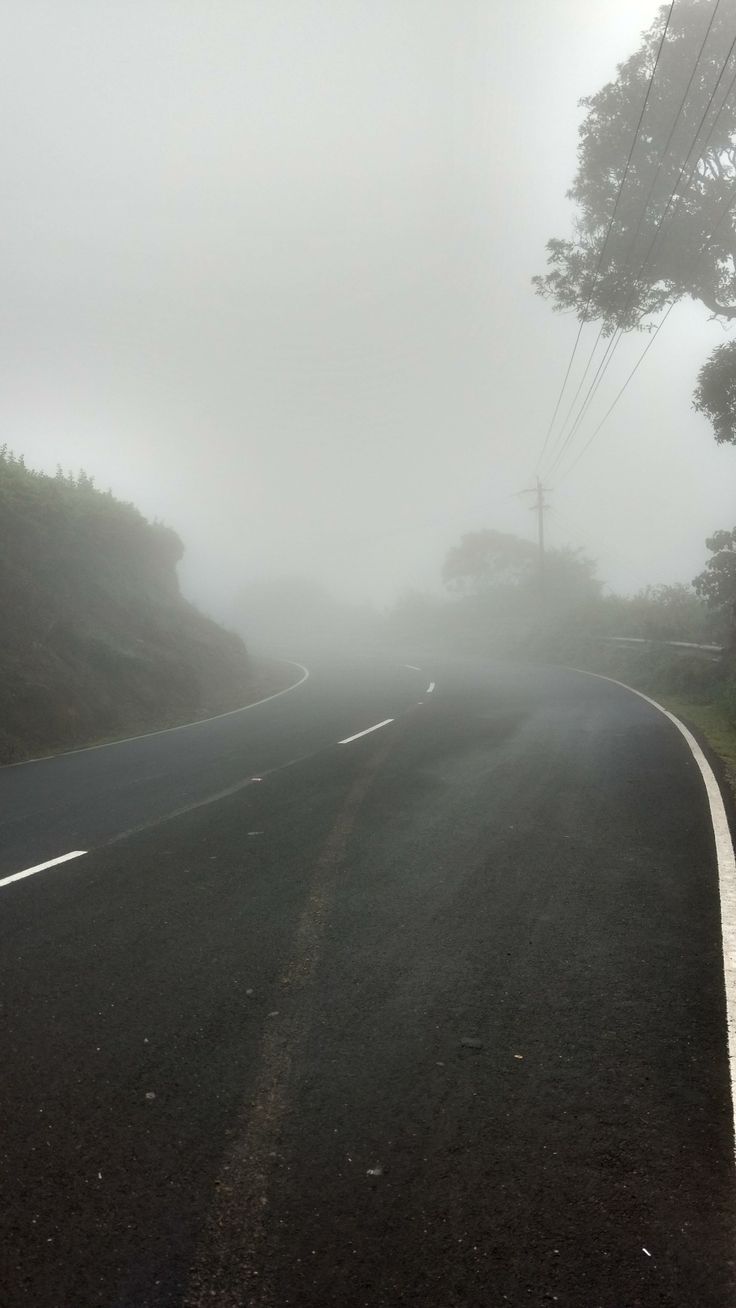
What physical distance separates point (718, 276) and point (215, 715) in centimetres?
1840

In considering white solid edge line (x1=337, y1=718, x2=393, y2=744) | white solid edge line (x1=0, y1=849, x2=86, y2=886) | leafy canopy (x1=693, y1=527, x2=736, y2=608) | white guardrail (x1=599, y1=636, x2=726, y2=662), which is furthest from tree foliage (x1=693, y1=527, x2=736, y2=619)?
white solid edge line (x1=0, y1=849, x2=86, y2=886)

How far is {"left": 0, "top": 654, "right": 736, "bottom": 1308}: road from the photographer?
106 inches

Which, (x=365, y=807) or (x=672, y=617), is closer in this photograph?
(x=365, y=807)

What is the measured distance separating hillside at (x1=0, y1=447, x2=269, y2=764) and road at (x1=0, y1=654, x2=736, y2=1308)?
904 cm

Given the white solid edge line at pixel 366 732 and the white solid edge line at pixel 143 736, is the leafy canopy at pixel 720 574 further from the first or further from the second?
the white solid edge line at pixel 143 736

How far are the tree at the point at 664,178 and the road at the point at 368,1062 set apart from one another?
20.3 m

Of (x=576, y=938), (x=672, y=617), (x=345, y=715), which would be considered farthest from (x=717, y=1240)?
(x=672, y=617)

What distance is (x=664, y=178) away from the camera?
2333 cm

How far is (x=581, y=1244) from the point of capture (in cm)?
271

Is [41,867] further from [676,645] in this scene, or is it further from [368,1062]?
[676,645]

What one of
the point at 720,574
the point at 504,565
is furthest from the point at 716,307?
the point at 504,565

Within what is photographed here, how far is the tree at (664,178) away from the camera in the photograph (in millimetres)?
22688

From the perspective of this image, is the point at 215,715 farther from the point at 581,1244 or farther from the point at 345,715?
the point at 581,1244

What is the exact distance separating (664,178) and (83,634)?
20.1m
